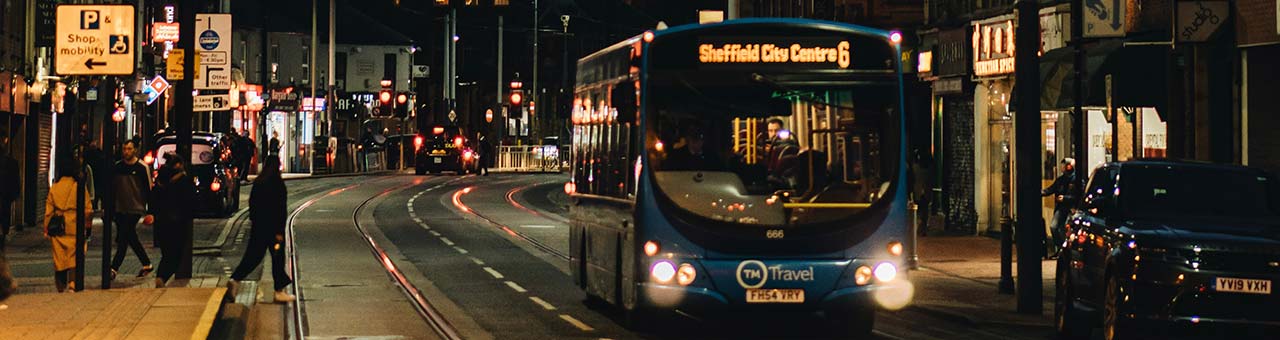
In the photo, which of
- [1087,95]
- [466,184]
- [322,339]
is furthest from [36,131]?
[466,184]

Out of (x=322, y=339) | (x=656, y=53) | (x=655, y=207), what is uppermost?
(x=656, y=53)

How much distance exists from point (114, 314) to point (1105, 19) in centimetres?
1215

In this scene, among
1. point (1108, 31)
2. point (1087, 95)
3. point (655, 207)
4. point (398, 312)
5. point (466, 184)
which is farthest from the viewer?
point (466, 184)

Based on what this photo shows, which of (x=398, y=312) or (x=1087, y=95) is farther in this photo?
(x=1087, y=95)

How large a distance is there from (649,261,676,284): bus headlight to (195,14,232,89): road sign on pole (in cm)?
2354

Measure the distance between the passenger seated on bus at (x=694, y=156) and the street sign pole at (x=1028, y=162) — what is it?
3.95 meters

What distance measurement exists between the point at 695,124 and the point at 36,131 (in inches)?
950

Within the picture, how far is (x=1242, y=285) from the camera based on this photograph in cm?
1421

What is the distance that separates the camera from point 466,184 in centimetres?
6375

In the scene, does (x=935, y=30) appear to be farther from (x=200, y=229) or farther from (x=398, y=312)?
(x=398, y=312)

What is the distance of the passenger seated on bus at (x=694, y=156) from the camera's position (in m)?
16.2

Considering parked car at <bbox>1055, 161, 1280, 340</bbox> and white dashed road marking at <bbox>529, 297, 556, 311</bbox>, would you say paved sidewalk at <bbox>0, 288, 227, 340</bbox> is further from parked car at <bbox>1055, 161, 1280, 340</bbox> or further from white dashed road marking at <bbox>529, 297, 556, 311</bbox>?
parked car at <bbox>1055, 161, 1280, 340</bbox>

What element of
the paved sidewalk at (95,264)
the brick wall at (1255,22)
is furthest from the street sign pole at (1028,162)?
the paved sidewalk at (95,264)

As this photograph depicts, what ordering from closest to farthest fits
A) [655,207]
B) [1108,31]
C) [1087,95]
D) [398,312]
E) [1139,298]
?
[1139,298]
[655,207]
[398,312]
[1108,31]
[1087,95]
